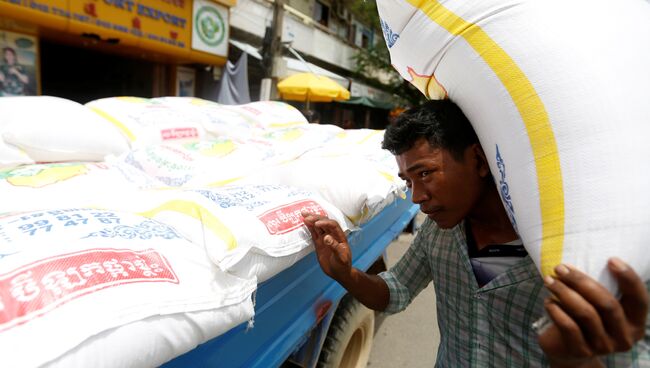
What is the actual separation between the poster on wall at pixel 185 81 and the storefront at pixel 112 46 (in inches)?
0.7

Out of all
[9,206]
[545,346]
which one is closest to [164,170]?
[9,206]

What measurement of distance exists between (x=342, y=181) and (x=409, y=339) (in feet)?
5.81

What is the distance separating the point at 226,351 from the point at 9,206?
0.86 m

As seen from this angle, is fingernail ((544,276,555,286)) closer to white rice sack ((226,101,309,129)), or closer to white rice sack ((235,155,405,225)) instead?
white rice sack ((235,155,405,225))

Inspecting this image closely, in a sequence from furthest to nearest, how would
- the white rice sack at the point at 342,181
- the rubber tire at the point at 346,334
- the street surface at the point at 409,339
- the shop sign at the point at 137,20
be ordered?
the shop sign at the point at 137,20
the street surface at the point at 409,339
the rubber tire at the point at 346,334
the white rice sack at the point at 342,181

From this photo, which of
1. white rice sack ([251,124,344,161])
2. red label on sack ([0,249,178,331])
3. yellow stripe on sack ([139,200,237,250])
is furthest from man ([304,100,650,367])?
white rice sack ([251,124,344,161])

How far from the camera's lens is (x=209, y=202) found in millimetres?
1067

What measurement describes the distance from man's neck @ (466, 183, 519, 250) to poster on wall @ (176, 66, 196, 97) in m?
6.77

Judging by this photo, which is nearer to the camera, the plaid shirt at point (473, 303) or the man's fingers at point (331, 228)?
the plaid shirt at point (473, 303)

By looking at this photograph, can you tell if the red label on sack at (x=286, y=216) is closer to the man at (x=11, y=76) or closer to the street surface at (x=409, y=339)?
the street surface at (x=409, y=339)

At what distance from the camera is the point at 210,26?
654 cm

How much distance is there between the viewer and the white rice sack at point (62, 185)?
47.8 inches

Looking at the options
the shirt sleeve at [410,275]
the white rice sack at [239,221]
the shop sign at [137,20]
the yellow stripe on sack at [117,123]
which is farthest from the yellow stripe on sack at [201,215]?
the shop sign at [137,20]

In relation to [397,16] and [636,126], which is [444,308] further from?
[397,16]
